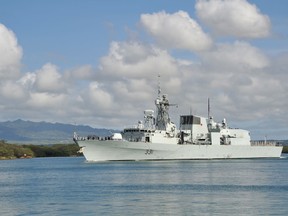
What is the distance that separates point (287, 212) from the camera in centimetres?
4691

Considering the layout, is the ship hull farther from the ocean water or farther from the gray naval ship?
the ocean water

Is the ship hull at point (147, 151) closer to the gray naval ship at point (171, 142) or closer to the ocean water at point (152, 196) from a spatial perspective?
the gray naval ship at point (171, 142)

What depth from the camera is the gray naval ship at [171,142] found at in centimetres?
11912

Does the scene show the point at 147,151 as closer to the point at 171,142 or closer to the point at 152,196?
the point at 171,142

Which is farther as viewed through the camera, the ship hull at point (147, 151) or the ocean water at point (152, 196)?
the ship hull at point (147, 151)

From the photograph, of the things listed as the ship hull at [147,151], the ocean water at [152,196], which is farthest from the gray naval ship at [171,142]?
the ocean water at [152,196]

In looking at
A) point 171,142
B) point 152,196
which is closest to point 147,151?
point 171,142

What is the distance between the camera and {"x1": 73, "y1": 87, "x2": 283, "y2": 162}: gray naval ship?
11912 cm

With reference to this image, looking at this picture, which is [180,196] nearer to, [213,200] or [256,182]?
[213,200]

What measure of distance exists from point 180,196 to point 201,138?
7701 cm

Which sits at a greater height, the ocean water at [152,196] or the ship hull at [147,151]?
the ship hull at [147,151]

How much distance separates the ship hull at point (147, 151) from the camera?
118 meters

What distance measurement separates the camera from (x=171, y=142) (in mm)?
127062

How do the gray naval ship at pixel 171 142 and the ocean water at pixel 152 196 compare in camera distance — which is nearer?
the ocean water at pixel 152 196
